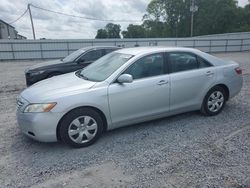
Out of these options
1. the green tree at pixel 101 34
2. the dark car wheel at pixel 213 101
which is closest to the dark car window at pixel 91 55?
the dark car wheel at pixel 213 101

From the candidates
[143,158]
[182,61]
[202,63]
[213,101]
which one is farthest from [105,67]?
[213,101]

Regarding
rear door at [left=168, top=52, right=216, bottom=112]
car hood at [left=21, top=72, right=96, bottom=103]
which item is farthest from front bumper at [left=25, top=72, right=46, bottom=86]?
rear door at [left=168, top=52, right=216, bottom=112]

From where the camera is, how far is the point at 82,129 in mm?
3240

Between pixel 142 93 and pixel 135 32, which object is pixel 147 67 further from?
pixel 135 32

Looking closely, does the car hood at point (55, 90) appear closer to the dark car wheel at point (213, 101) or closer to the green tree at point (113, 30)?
the dark car wheel at point (213, 101)

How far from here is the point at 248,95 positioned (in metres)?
5.74

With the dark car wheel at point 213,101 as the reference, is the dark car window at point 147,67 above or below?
above

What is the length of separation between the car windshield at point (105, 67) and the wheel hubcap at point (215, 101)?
202 cm

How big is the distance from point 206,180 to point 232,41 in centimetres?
2655


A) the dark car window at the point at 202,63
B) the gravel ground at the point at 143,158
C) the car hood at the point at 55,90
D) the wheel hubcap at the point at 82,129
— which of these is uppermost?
the dark car window at the point at 202,63

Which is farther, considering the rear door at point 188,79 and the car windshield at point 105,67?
the rear door at point 188,79

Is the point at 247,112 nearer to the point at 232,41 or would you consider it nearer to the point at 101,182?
the point at 101,182

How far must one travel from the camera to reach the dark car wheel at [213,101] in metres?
4.29

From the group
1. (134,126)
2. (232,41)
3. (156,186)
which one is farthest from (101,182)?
(232,41)
